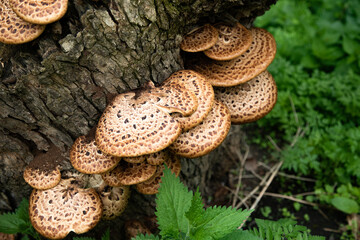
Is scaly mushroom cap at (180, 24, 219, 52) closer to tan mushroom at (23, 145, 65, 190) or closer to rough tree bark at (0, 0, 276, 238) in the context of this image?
rough tree bark at (0, 0, 276, 238)

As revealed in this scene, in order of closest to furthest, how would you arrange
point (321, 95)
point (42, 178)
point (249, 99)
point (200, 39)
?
1. point (42, 178)
2. point (200, 39)
3. point (249, 99)
4. point (321, 95)

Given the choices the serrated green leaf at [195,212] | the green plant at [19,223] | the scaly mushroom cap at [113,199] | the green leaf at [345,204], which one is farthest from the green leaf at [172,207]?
the green leaf at [345,204]

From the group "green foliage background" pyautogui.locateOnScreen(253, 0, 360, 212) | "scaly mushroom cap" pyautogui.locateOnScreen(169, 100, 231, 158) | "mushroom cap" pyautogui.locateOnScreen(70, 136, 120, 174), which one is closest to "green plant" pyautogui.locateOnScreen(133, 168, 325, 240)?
"scaly mushroom cap" pyautogui.locateOnScreen(169, 100, 231, 158)

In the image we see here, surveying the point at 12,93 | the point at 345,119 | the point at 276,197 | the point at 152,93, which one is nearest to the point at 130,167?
the point at 152,93

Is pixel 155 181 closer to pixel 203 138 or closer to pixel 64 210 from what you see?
pixel 203 138

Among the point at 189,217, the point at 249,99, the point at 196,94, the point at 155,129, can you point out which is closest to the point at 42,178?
the point at 155,129

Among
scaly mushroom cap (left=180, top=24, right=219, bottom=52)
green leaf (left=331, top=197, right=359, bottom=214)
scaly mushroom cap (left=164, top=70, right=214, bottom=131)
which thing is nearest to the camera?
scaly mushroom cap (left=164, top=70, right=214, bottom=131)
